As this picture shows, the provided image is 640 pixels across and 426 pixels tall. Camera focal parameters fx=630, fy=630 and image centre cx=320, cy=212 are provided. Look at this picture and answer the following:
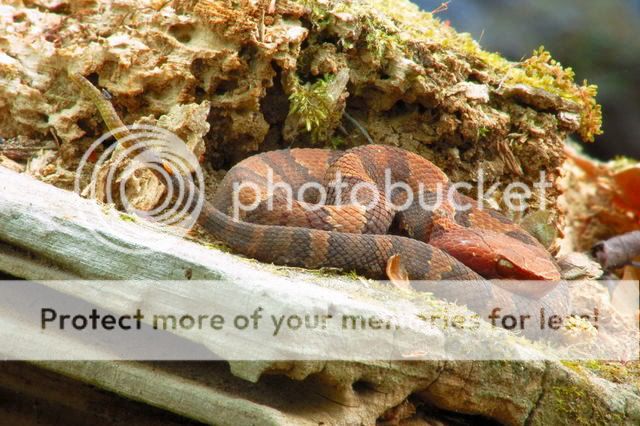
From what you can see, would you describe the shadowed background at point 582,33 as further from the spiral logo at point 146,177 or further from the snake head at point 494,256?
the spiral logo at point 146,177

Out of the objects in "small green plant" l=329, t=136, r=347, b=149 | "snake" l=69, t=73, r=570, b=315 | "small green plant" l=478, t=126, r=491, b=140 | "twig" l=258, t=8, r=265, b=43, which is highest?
"twig" l=258, t=8, r=265, b=43

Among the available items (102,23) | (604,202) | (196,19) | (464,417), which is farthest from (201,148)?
(604,202)

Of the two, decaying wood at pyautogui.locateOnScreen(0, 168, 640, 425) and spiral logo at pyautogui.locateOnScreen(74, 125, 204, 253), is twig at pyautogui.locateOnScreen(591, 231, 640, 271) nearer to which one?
decaying wood at pyautogui.locateOnScreen(0, 168, 640, 425)

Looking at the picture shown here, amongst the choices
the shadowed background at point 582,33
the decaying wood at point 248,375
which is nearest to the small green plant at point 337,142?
the decaying wood at point 248,375

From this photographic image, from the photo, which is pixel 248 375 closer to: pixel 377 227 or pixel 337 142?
pixel 377 227

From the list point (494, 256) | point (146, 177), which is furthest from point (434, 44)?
point (146, 177)

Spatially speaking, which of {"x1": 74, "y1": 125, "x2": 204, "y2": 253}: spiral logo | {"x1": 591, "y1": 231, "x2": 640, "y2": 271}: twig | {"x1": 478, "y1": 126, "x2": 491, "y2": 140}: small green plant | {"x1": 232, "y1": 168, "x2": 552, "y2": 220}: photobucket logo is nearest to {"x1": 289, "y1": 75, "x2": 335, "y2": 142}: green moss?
{"x1": 232, "y1": 168, "x2": 552, "y2": 220}: photobucket logo

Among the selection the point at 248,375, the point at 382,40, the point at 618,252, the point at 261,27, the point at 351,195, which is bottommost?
the point at 248,375
